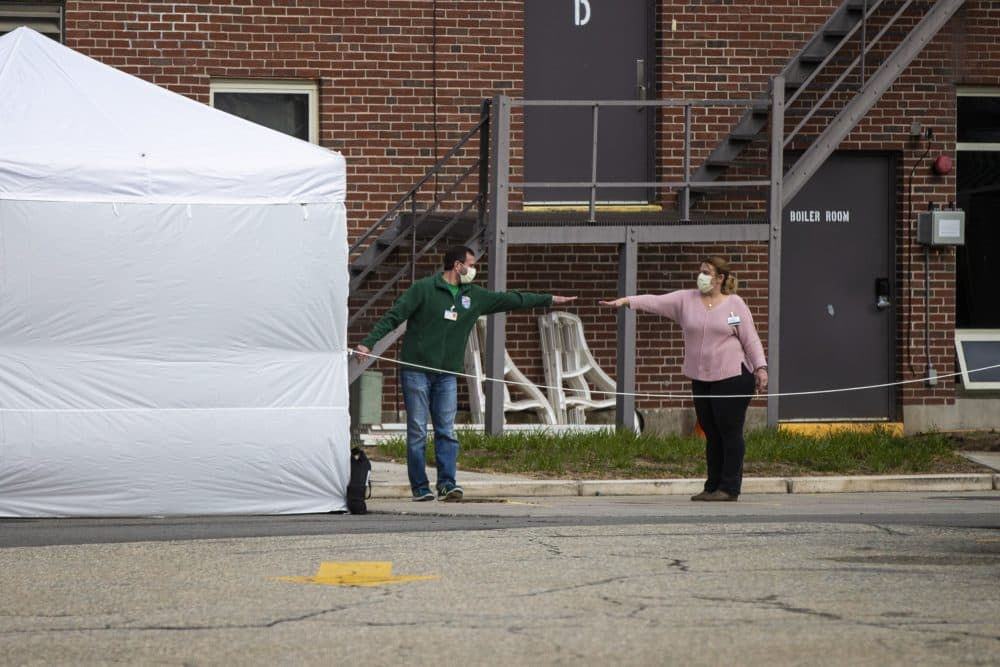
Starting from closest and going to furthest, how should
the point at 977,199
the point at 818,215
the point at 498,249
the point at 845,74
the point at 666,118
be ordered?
the point at 498,249
the point at 845,74
the point at 666,118
the point at 818,215
the point at 977,199

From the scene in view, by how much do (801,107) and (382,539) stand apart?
10069 millimetres

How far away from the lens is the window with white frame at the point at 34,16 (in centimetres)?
1728

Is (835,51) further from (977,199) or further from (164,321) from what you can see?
(164,321)

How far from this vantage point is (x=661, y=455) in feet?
48.6

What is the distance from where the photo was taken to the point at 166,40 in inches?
→ 685

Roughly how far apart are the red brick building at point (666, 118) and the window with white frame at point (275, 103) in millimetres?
20

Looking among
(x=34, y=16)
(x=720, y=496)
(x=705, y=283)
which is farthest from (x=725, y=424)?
(x=34, y=16)

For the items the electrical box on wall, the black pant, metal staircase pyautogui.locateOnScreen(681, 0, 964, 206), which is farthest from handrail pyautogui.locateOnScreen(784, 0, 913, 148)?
the black pant

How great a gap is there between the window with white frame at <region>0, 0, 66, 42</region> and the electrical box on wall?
8735 millimetres

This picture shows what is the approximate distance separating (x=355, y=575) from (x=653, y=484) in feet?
19.4

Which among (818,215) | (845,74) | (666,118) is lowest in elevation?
(818,215)

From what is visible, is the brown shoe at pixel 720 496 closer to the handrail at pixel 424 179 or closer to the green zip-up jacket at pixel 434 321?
the green zip-up jacket at pixel 434 321

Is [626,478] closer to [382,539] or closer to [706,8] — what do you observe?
[382,539]

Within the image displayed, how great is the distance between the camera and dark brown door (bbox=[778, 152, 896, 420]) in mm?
18484
